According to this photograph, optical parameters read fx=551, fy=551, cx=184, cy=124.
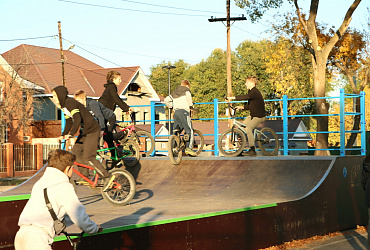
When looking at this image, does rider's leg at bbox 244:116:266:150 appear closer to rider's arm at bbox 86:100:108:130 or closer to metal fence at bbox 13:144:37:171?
rider's arm at bbox 86:100:108:130

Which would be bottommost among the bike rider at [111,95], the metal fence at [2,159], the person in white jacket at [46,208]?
the metal fence at [2,159]

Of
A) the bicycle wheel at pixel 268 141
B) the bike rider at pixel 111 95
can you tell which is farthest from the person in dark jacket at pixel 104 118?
the bicycle wheel at pixel 268 141

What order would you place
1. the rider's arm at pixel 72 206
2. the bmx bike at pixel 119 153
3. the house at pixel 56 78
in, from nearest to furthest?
the rider's arm at pixel 72 206
the bmx bike at pixel 119 153
the house at pixel 56 78

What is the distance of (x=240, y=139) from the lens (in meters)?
13.7

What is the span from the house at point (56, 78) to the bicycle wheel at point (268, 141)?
1353 inches

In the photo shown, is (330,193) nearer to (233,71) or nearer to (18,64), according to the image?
(18,64)

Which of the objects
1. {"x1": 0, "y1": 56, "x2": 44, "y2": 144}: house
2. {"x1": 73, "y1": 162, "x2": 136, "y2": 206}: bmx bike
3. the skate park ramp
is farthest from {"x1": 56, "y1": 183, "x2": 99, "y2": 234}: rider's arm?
{"x1": 0, "y1": 56, "x2": 44, "y2": 144}: house

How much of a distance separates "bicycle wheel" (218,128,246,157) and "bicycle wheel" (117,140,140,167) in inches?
83.4

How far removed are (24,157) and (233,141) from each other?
26.7 metres

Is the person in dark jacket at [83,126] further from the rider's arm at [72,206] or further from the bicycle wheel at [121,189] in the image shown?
the rider's arm at [72,206]

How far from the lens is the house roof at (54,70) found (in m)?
50.2

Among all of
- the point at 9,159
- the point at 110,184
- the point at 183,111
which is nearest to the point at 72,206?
the point at 110,184

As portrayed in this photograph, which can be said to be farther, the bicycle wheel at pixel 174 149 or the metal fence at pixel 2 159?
the metal fence at pixel 2 159

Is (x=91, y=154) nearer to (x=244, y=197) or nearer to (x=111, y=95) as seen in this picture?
(x=111, y=95)
